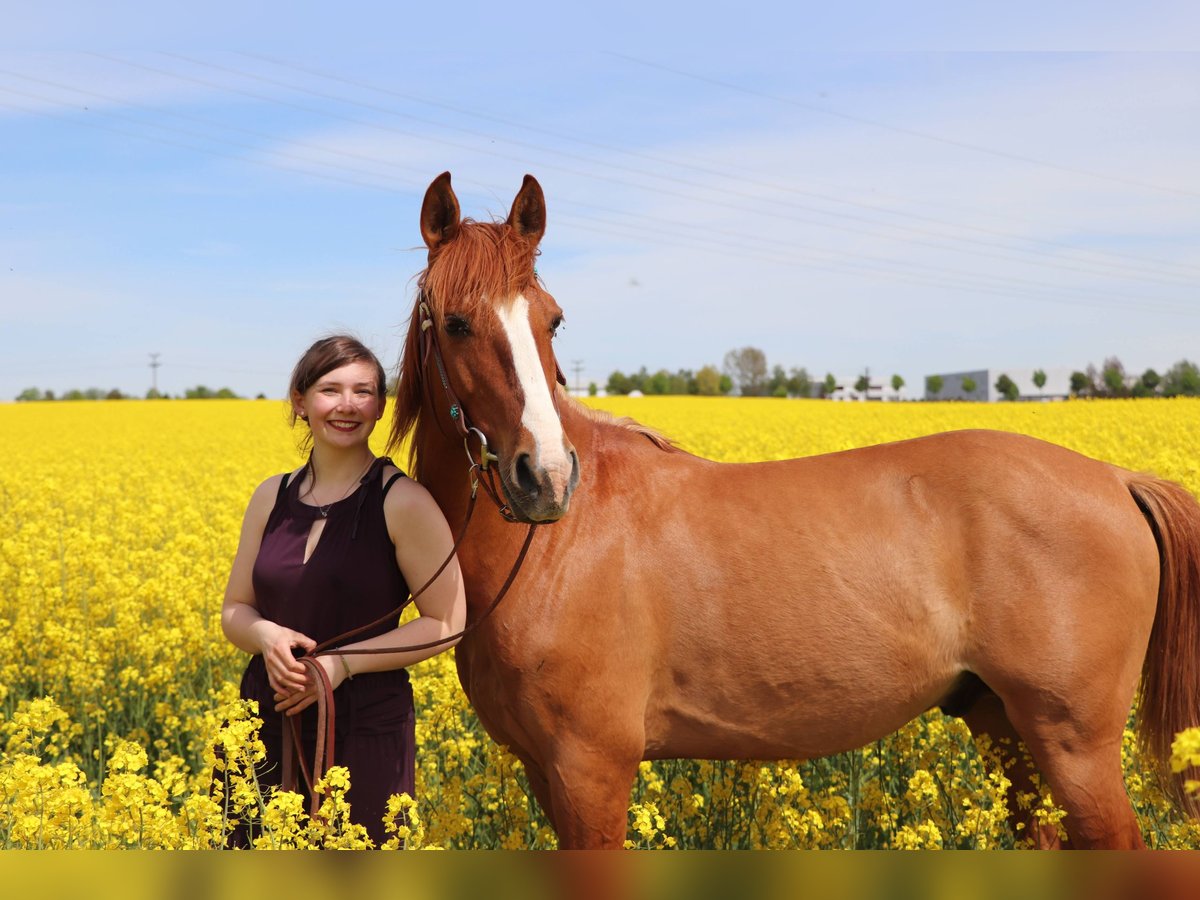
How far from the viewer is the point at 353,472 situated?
3.32 meters

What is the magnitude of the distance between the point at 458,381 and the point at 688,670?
116 cm

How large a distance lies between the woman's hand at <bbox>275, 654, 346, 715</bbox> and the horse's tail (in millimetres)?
2757

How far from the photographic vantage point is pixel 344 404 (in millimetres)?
3188

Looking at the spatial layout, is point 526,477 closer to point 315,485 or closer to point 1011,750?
point 315,485

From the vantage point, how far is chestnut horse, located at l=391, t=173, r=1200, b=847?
305cm

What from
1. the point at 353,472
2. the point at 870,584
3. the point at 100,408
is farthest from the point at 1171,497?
the point at 100,408

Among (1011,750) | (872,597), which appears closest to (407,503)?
(872,597)

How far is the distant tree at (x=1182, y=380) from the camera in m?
48.9

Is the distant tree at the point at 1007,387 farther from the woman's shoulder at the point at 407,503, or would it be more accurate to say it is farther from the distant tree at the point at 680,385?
the woman's shoulder at the point at 407,503

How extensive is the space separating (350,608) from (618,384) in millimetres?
82562

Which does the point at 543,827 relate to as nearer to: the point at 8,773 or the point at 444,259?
the point at 8,773

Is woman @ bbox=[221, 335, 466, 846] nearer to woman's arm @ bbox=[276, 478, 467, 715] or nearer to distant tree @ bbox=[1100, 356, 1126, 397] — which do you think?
woman's arm @ bbox=[276, 478, 467, 715]

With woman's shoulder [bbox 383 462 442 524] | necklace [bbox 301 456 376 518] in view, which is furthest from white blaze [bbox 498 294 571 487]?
necklace [bbox 301 456 376 518]

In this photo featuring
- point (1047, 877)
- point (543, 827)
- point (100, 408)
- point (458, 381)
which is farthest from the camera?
point (100, 408)
